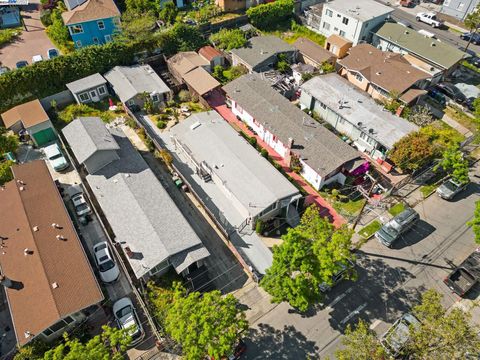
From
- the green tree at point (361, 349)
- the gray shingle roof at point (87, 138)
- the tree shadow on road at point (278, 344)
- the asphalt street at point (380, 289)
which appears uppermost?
the gray shingle roof at point (87, 138)

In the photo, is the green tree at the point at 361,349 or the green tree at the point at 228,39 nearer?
the green tree at the point at 361,349

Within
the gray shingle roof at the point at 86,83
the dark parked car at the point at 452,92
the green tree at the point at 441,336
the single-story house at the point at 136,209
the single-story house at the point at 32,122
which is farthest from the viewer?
the dark parked car at the point at 452,92

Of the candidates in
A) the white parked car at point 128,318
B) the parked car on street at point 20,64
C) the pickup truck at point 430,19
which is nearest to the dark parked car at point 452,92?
the pickup truck at point 430,19

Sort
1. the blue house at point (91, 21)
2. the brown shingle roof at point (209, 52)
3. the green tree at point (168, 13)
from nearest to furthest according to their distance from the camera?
the blue house at point (91, 21)
the brown shingle roof at point (209, 52)
the green tree at point (168, 13)

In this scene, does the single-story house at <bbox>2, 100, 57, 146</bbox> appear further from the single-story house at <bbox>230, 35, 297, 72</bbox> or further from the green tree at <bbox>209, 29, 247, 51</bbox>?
the green tree at <bbox>209, 29, 247, 51</bbox>

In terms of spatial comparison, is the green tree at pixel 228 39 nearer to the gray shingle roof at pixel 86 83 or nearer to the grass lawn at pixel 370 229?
the gray shingle roof at pixel 86 83

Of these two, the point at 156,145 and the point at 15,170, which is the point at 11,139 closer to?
the point at 15,170

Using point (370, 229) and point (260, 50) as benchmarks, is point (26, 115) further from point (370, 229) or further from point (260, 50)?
point (370, 229)
